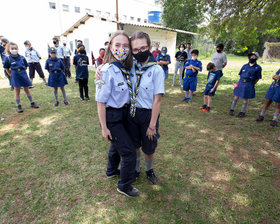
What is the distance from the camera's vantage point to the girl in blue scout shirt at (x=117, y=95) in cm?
188

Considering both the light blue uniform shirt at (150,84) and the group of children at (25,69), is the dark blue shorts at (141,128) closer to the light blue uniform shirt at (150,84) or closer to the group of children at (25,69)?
the light blue uniform shirt at (150,84)

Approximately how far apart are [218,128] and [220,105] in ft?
6.61

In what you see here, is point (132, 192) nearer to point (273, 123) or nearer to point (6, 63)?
point (273, 123)

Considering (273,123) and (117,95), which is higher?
(117,95)

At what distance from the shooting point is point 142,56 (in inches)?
77.5

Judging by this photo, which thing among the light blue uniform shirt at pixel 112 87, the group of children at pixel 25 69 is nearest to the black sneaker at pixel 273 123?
the light blue uniform shirt at pixel 112 87

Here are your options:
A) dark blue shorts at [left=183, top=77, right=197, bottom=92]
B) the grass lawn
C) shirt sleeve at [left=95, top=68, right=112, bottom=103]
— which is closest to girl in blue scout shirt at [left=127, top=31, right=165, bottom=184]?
shirt sleeve at [left=95, top=68, right=112, bottom=103]

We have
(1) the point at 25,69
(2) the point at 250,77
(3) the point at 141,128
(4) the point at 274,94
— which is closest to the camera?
(3) the point at 141,128

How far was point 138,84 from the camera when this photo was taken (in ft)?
6.55

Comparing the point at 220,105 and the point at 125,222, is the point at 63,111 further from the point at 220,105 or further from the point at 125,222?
the point at 220,105

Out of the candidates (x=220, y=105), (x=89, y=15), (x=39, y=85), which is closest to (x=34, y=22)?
(x=89, y=15)

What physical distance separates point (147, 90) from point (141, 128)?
525 mm

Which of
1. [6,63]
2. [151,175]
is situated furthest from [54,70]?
[151,175]

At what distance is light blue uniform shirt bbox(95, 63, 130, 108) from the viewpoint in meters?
1.86
